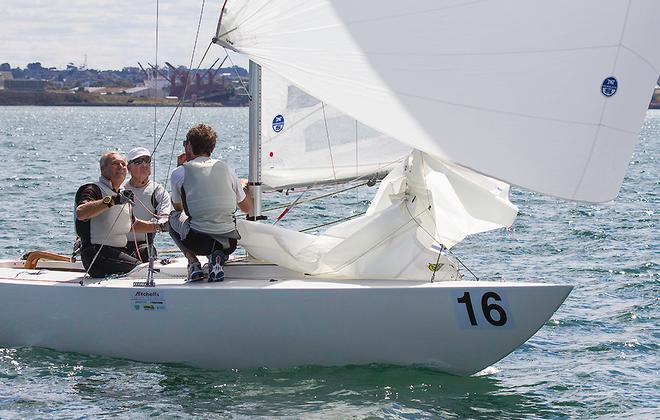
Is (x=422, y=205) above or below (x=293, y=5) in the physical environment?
below

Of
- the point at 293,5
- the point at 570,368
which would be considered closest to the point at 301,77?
the point at 293,5

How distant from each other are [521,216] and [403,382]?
9.43m

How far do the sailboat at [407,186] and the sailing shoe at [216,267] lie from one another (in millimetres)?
62

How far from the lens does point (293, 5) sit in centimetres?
657

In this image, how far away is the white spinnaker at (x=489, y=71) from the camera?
6.27m

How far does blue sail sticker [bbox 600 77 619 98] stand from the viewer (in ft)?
20.5

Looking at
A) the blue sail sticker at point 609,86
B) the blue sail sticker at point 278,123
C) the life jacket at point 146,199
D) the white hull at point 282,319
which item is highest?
the blue sail sticker at point 609,86

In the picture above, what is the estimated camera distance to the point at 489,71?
6395 mm

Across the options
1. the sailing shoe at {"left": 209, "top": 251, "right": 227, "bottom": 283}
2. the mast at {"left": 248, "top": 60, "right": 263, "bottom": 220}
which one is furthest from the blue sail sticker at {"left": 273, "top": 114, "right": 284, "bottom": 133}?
the sailing shoe at {"left": 209, "top": 251, "right": 227, "bottom": 283}

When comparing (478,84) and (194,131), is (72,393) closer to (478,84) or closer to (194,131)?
(194,131)

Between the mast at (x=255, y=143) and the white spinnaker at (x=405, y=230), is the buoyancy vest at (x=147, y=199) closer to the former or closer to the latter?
the mast at (x=255, y=143)

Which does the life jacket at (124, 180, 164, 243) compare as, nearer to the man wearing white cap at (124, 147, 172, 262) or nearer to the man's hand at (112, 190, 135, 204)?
the man wearing white cap at (124, 147, 172, 262)

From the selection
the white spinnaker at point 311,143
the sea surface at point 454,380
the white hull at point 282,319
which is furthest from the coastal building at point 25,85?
the white hull at point 282,319

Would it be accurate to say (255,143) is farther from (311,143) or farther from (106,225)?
(106,225)
